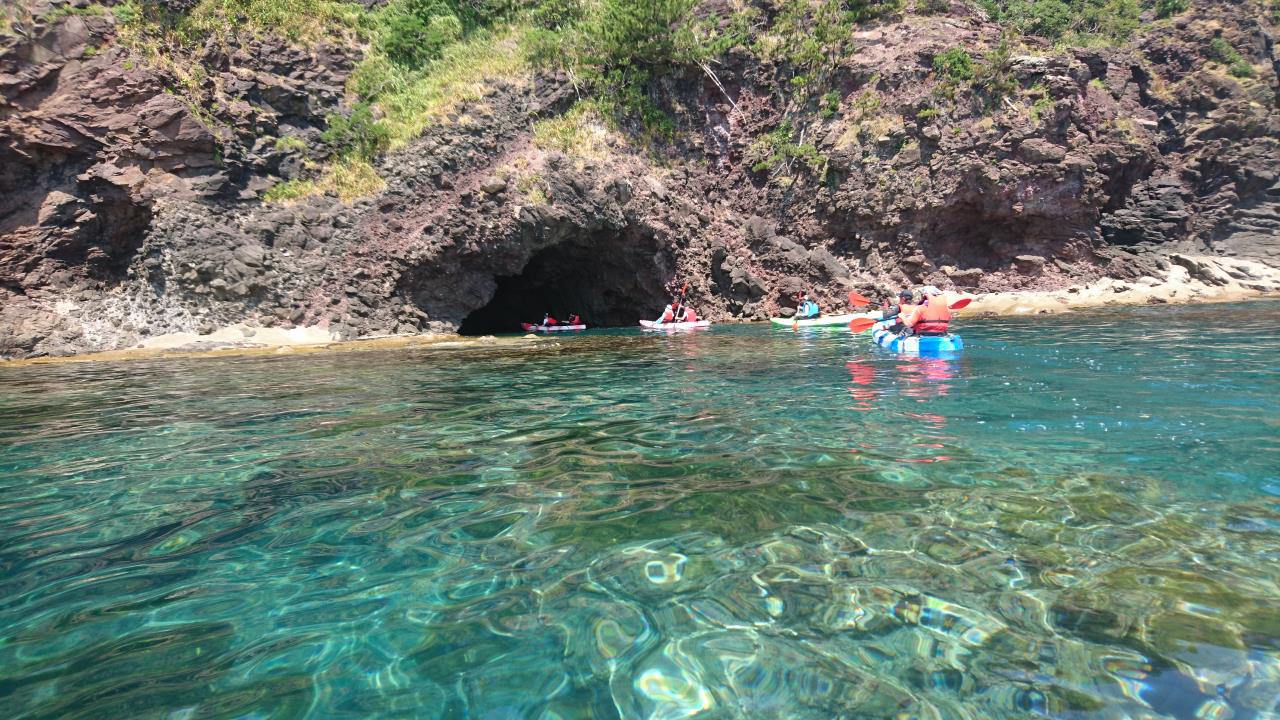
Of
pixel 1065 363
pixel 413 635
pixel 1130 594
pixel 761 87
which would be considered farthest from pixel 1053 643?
pixel 761 87

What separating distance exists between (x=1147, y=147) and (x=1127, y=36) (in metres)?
6.22

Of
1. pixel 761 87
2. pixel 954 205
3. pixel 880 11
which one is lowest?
pixel 954 205

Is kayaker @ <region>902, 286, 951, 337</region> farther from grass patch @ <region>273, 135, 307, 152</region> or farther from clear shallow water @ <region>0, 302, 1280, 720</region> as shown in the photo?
grass patch @ <region>273, 135, 307, 152</region>

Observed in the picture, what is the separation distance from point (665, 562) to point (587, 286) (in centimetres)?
2458

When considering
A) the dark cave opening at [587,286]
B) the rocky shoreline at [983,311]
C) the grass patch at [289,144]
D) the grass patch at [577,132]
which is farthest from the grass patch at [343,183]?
the grass patch at [577,132]

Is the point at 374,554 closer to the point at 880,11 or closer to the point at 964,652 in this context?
the point at 964,652

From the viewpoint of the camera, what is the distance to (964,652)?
2287mm

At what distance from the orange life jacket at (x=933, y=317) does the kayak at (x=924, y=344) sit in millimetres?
203

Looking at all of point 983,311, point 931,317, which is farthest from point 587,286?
point 931,317

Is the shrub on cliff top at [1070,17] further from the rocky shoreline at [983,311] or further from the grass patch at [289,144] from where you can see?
the grass patch at [289,144]

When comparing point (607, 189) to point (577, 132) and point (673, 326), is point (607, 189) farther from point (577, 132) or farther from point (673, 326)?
point (673, 326)

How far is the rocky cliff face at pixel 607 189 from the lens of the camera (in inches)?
Answer: 693

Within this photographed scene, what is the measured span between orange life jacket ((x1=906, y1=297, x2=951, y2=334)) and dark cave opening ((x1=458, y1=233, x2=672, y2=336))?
45.6ft

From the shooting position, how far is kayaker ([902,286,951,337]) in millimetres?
10453
